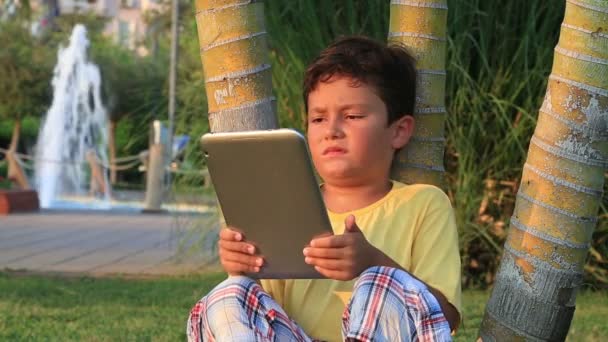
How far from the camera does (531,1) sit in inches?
224

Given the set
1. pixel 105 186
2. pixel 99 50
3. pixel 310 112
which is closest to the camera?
pixel 310 112

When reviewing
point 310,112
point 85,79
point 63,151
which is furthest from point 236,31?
point 85,79

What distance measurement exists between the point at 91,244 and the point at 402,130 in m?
7.32

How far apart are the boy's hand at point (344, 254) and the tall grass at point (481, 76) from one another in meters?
3.42

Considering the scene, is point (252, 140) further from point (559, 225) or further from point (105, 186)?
point (105, 186)

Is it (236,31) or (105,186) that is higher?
(236,31)

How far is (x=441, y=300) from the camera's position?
2.38 metres

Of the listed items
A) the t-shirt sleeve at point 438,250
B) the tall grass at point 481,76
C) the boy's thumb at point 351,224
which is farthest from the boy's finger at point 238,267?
the tall grass at point 481,76

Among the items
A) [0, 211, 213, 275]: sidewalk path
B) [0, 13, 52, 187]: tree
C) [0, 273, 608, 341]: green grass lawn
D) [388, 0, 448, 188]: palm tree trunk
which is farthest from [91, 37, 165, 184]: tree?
[388, 0, 448, 188]: palm tree trunk

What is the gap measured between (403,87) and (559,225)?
0.52m

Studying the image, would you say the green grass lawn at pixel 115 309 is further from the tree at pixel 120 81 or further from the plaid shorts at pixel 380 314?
the tree at pixel 120 81

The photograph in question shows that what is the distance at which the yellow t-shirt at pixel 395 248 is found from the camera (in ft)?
8.00

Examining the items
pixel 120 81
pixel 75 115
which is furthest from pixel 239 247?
pixel 120 81

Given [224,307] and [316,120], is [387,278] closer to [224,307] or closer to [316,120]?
[224,307]
